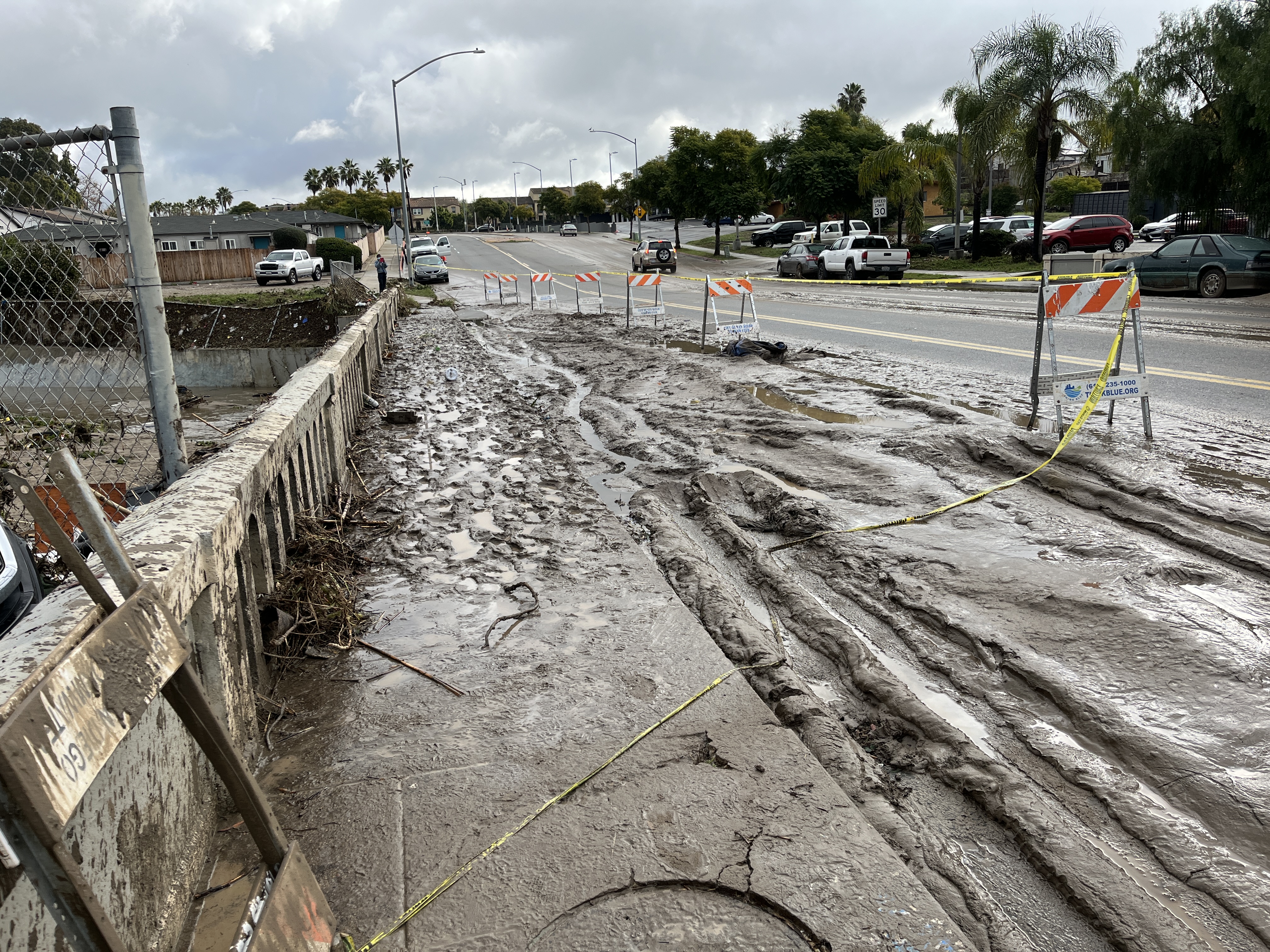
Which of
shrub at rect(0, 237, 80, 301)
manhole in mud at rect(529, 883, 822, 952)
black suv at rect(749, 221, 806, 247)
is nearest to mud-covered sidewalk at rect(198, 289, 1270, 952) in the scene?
manhole in mud at rect(529, 883, 822, 952)

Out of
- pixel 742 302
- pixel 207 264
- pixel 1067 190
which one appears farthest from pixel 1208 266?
pixel 1067 190

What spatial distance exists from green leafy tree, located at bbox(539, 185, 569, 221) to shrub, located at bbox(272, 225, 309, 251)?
72116mm

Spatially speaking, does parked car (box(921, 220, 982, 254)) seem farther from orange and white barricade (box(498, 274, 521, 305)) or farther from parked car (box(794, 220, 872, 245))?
orange and white barricade (box(498, 274, 521, 305))

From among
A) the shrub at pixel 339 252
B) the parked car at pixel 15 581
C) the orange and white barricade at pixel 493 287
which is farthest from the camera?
the shrub at pixel 339 252

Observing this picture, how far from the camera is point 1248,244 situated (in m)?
20.8

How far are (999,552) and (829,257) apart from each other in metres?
31.8

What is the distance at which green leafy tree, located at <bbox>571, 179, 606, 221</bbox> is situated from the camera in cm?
12988

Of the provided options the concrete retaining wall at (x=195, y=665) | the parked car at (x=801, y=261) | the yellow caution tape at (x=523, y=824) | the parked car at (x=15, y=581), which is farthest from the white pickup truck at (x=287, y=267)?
the yellow caution tape at (x=523, y=824)

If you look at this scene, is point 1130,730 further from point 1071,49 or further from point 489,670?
point 1071,49

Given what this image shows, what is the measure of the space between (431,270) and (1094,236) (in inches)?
1189

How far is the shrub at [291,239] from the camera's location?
66438 mm

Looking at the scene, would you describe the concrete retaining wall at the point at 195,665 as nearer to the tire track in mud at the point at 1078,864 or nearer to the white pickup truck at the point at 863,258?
the tire track in mud at the point at 1078,864

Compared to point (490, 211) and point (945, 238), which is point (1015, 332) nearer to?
point (945, 238)

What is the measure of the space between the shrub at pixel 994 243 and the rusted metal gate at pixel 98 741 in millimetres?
41524
